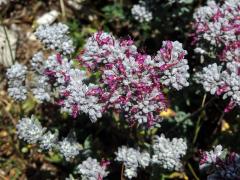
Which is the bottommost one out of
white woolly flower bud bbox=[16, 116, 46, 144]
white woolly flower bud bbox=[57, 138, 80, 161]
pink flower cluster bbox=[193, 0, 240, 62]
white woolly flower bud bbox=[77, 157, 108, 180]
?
white woolly flower bud bbox=[77, 157, 108, 180]

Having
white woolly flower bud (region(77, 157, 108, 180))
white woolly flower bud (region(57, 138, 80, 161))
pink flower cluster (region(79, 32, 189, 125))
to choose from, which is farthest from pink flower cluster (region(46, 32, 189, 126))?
white woolly flower bud (region(77, 157, 108, 180))

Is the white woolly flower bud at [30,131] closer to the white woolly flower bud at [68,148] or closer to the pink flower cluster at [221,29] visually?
the white woolly flower bud at [68,148]

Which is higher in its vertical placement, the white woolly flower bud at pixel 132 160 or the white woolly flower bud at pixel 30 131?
the white woolly flower bud at pixel 30 131

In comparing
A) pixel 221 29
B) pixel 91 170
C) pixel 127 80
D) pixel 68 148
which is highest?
pixel 221 29

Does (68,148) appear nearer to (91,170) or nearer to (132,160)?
(91,170)

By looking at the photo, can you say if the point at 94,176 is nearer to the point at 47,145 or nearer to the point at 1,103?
the point at 47,145

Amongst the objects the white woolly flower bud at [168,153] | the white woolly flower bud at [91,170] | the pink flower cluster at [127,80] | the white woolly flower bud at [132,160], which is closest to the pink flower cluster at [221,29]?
the pink flower cluster at [127,80]

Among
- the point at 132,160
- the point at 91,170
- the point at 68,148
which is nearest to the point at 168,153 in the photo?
the point at 132,160

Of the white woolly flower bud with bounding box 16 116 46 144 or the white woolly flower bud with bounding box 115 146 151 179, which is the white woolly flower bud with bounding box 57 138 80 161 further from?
the white woolly flower bud with bounding box 115 146 151 179
